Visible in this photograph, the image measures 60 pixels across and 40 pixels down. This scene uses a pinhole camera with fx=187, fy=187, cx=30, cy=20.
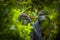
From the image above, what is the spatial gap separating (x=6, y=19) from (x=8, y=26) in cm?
7

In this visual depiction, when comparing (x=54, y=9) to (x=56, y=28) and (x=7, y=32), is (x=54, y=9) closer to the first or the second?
(x=56, y=28)

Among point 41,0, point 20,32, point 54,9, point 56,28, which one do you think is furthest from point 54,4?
point 41,0

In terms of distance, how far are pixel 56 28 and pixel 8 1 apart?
544mm

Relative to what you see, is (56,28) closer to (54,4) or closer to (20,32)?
(54,4)

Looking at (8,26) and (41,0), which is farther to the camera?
(41,0)

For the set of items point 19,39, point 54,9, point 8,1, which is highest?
point 8,1

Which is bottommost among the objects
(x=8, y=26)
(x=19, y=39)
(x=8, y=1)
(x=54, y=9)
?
(x=19, y=39)

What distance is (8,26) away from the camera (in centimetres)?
180

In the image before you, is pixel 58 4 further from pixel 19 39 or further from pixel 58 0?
pixel 19 39

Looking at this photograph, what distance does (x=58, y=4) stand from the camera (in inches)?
70.5

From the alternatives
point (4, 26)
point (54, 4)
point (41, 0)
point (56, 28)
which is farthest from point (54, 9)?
point (41, 0)

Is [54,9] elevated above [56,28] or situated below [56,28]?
above

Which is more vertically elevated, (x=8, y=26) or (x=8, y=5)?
(x=8, y=5)

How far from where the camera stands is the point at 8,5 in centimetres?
182
